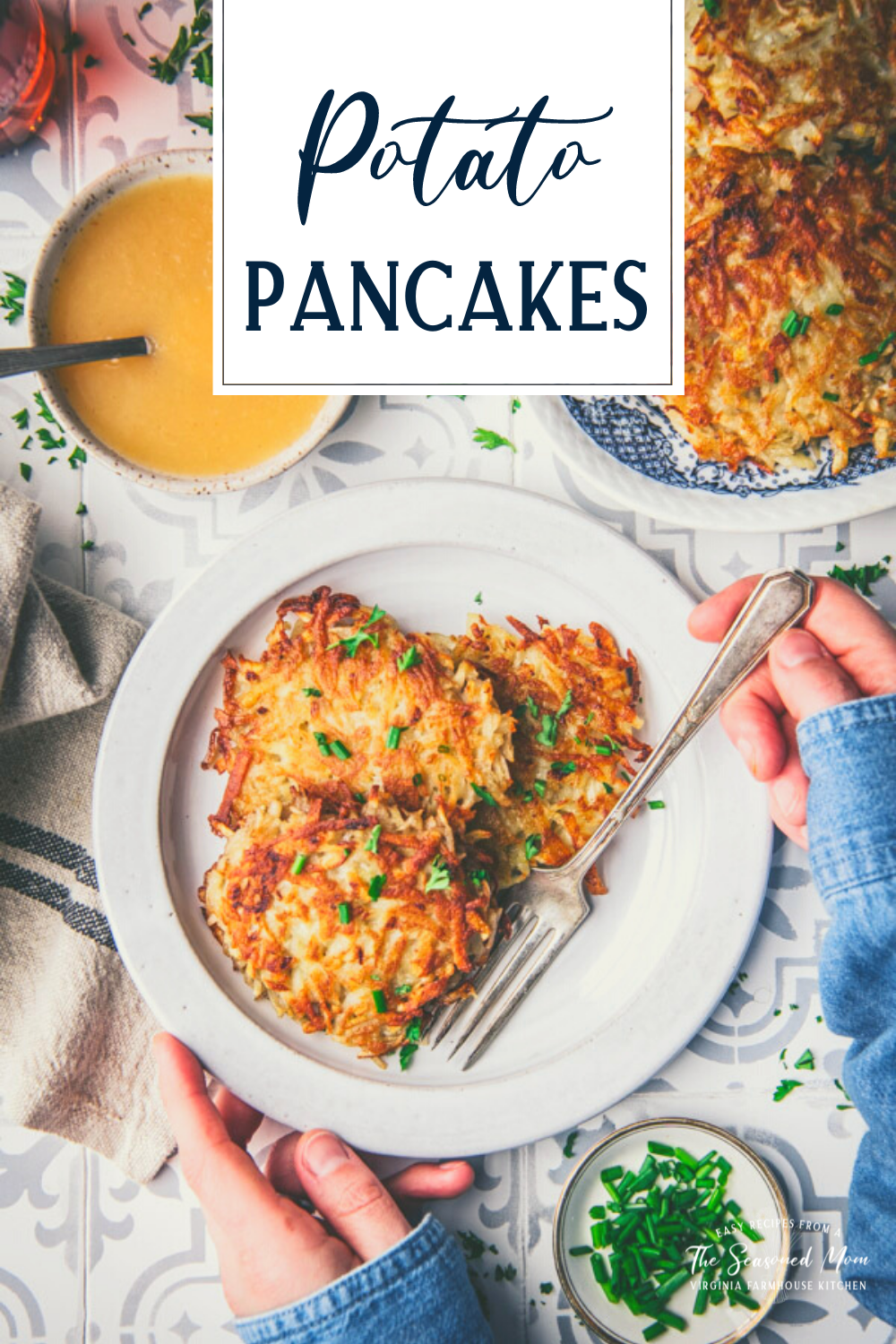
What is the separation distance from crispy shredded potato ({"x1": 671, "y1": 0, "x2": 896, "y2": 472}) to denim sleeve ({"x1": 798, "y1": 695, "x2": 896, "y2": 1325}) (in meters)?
0.48

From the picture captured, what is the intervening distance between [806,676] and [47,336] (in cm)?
137

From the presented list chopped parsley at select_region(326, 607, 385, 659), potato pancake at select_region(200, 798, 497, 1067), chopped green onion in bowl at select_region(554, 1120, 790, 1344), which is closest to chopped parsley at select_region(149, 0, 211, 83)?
chopped parsley at select_region(326, 607, 385, 659)

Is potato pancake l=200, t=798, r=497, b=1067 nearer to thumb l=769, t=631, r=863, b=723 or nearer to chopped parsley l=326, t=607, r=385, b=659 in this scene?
chopped parsley l=326, t=607, r=385, b=659

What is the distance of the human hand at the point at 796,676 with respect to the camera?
63.7 inches

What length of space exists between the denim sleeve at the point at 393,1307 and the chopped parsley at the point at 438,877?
61cm

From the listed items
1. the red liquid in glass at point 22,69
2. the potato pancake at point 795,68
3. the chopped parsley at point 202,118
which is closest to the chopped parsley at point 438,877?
the potato pancake at point 795,68

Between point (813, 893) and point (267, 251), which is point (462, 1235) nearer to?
point (813, 893)

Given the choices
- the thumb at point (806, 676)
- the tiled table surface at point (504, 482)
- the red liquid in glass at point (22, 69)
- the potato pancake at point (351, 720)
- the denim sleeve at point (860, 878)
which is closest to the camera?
the denim sleeve at point (860, 878)

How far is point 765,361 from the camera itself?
164cm

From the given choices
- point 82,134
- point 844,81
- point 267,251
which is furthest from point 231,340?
point 844,81

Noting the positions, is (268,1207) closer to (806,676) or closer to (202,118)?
(806,676)

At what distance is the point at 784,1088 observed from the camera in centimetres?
191

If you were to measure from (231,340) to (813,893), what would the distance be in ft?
4.51

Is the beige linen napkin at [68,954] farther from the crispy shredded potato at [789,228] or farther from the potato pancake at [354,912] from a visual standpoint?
the crispy shredded potato at [789,228]
